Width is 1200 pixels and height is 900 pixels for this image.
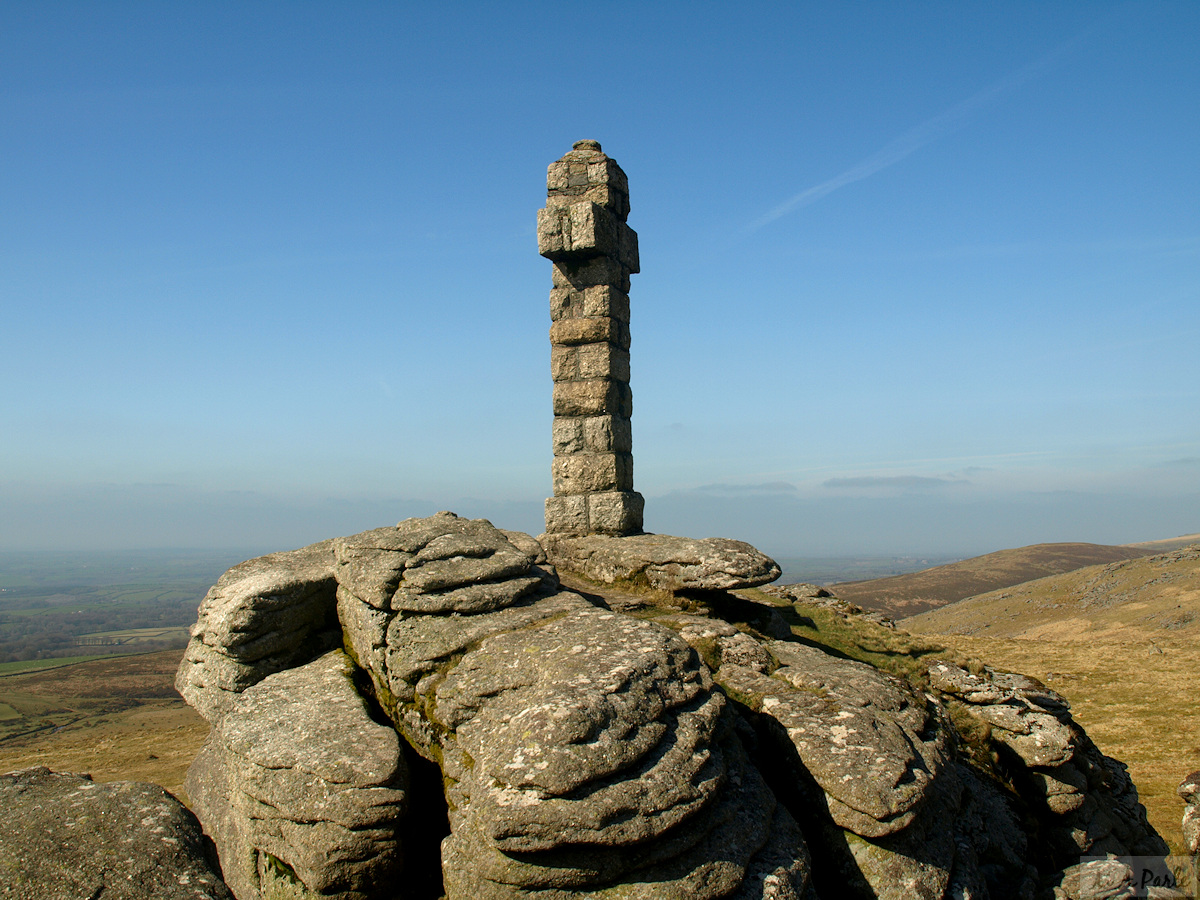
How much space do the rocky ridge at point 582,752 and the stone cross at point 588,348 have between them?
4.44 meters

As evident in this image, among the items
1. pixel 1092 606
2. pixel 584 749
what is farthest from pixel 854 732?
pixel 1092 606

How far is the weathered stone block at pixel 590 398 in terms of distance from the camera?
1535 centimetres

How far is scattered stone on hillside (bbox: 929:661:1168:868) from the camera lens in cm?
967

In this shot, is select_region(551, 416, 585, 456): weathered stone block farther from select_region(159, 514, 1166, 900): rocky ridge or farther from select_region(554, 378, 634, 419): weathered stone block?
select_region(159, 514, 1166, 900): rocky ridge

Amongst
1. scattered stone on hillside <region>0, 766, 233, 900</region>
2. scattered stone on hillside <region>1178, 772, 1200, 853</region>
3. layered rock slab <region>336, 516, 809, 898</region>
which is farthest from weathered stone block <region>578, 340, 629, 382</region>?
scattered stone on hillside <region>1178, 772, 1200, 853</region>

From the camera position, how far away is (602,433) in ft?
50.4

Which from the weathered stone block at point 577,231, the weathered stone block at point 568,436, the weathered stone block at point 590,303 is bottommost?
the weathered stone block at point 568,436

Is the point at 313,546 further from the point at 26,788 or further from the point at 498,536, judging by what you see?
the point at 26,788

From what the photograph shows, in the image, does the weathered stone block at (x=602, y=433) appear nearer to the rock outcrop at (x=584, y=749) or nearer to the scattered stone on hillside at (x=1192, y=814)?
the rock outcrop at (x=584, y=749)

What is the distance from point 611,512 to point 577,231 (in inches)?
236

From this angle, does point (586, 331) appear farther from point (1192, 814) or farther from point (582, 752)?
point (1192, 814)

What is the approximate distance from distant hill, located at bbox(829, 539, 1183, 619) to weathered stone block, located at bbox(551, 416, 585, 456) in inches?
2078

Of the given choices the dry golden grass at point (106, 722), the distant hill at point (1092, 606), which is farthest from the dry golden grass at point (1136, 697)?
the dry golden grass at point (106, 722)

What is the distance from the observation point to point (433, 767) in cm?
812
